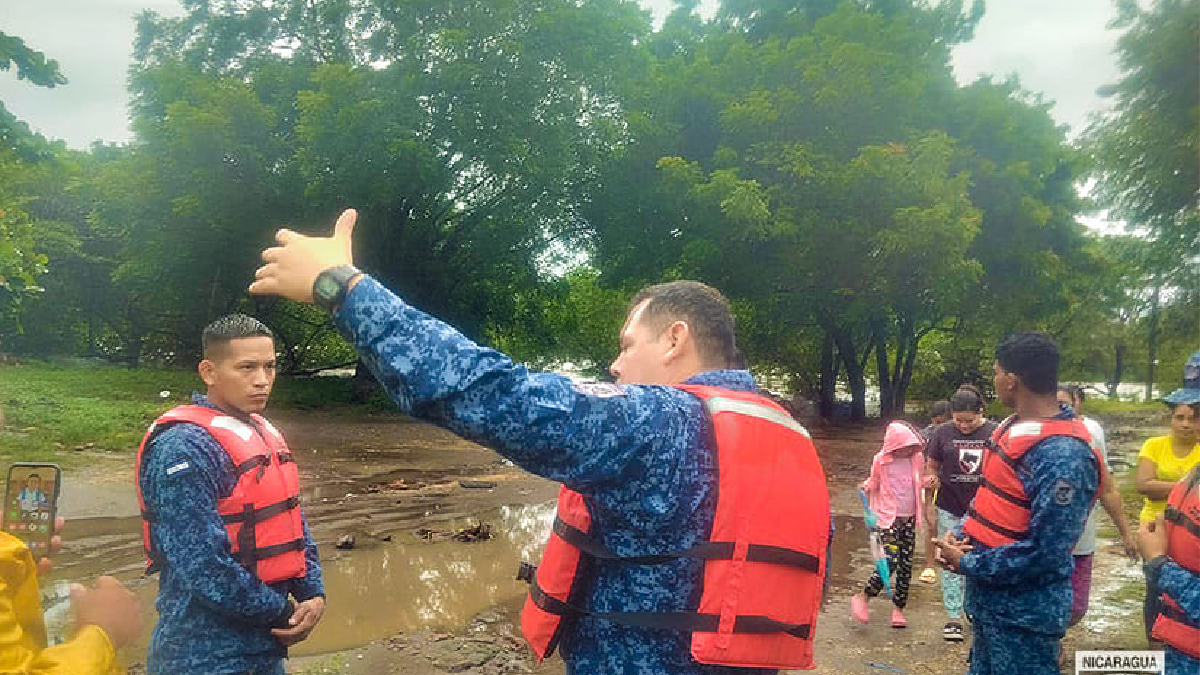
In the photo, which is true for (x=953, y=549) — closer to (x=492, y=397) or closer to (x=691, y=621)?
(x=691, y=621)

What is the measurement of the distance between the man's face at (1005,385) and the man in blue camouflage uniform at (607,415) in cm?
193

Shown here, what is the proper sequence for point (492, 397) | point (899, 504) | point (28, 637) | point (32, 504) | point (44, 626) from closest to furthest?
point (492, 397) → point (28, 637) → point (44, 626) → point (32, 504) → point (899, 504)

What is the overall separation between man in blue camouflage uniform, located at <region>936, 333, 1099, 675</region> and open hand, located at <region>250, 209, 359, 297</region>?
2.58 meters

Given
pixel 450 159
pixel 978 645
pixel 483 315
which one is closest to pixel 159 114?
pixel 450 159

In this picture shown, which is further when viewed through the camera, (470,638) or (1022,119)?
(1022,119)

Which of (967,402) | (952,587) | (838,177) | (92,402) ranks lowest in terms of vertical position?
(92,402)

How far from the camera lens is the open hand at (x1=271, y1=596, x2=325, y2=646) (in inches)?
110

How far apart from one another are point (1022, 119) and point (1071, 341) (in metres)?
13.6

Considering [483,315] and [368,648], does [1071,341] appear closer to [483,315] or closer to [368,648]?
[483,315]

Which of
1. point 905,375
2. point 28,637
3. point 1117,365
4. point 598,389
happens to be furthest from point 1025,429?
point 1117,365

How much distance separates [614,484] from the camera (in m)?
1.52

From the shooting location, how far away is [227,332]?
3172mm

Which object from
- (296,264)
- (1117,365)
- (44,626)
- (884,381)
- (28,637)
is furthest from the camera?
(1117,365)

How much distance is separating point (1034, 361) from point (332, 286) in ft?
9.28
